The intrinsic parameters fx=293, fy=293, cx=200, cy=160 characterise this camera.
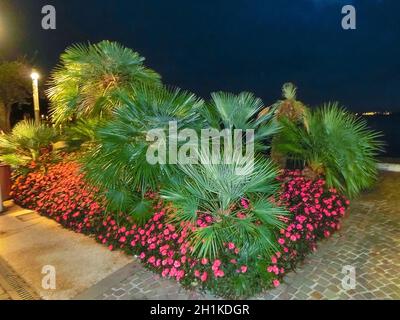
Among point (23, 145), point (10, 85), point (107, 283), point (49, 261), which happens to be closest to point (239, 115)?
point (107, 283)

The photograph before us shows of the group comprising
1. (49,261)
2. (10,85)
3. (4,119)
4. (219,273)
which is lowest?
(49,261)

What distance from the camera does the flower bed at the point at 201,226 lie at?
10.8 ft

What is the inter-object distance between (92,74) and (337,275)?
5.28 metres

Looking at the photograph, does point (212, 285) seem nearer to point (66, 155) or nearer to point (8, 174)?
point (66, 155)

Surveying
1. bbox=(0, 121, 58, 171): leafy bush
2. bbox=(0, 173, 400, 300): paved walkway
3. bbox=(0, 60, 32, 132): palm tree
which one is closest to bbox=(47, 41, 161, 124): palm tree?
bbox=(0, 121, 58, 171): leafy bush

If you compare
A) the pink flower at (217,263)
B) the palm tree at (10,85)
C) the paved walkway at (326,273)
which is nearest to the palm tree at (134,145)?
the paved walkway at (326,273)

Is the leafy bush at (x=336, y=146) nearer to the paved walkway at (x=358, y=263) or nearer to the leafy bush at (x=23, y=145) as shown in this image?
the paved walkway at (x=358, y=263)

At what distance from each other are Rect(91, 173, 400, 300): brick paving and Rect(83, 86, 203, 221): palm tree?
1.04 m

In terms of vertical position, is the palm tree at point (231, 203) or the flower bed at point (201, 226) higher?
the palm tree at point (231, 203)

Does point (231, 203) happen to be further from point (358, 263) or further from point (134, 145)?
point (358, 263)

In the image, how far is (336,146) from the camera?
186 inches

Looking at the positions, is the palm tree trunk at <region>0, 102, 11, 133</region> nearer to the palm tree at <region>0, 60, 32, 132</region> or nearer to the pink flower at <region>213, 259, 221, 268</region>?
the palm tree at <region>0, 60, 32, 132</region>

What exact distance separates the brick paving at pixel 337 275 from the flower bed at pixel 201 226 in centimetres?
13
